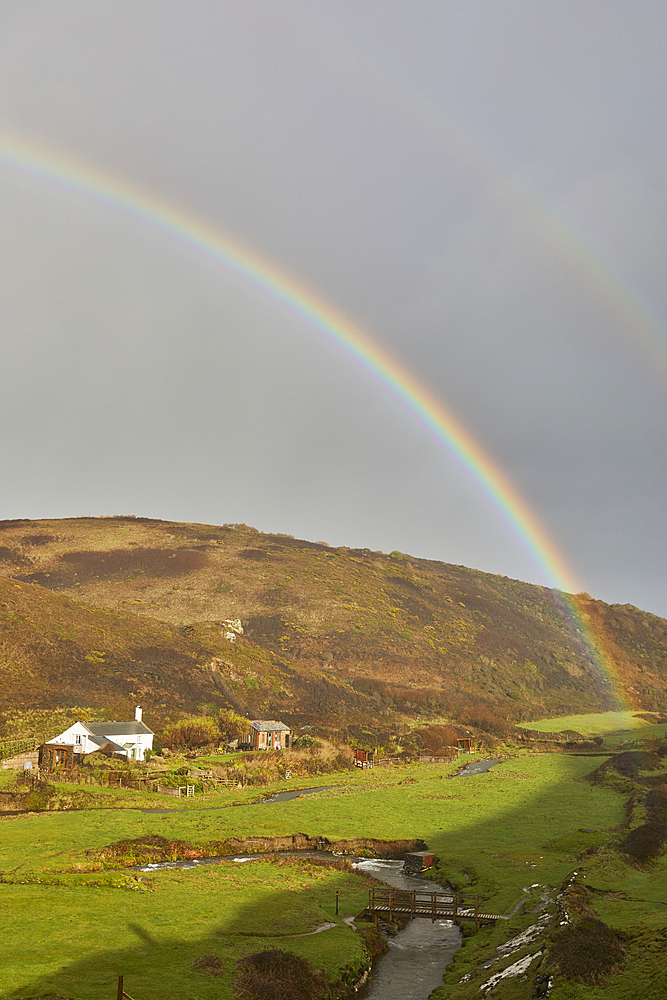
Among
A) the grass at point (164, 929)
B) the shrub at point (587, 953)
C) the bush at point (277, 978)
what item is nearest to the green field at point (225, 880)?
the grass at point (164, 929)

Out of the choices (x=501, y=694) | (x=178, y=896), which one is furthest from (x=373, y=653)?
(x=178, y=896)

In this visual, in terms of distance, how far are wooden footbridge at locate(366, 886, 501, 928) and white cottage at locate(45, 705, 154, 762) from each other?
5581 centimetres

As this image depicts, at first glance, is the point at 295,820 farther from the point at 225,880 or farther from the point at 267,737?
the point at 267,737

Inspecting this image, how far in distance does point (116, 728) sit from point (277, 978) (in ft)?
230

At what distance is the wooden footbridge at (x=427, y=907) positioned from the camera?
38719 millimetres

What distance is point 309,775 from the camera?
3809 inches

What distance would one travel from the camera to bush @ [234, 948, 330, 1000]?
27.2 m

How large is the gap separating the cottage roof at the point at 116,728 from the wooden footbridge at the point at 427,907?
58.1 metres

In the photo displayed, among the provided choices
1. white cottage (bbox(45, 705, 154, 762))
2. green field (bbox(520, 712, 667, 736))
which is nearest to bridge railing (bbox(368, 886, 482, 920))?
white cottage (bbox(45, 705, 154, 762))

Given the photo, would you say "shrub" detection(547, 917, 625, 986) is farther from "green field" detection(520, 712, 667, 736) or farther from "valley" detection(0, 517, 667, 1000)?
"green field" detection(520, 712, 667, 736)

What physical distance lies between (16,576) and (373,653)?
332 ft

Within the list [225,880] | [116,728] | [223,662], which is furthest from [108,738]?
[225,880]

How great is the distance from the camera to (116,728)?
3637 inches

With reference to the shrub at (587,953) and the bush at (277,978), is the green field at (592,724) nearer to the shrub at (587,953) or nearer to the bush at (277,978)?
the shrub at (587,953)
